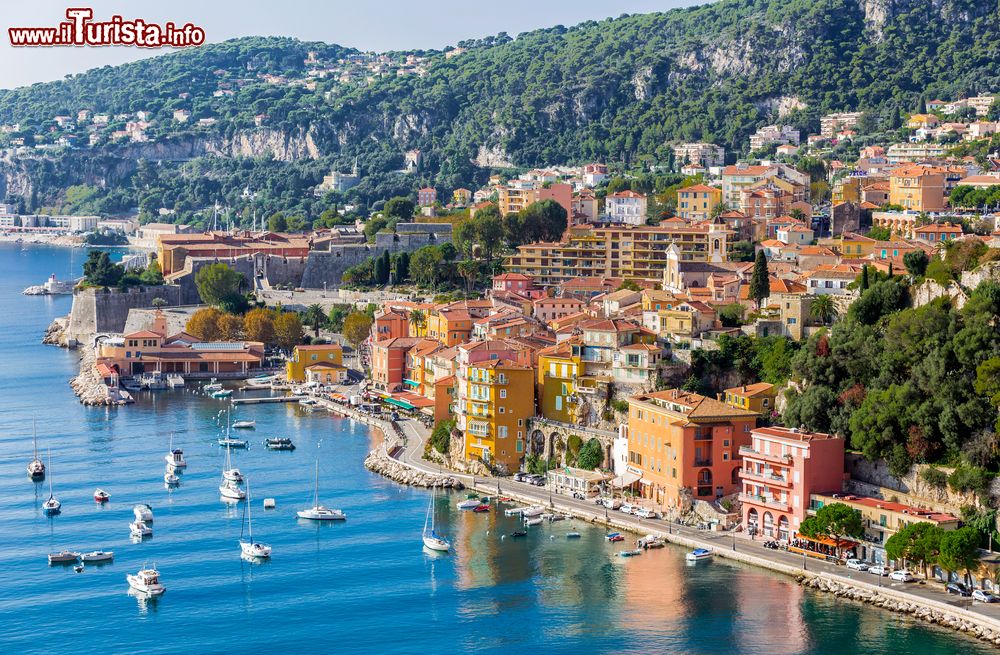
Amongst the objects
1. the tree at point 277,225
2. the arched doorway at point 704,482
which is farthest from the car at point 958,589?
the tree at point 277,225

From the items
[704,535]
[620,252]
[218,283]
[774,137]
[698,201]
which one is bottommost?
[704,535]

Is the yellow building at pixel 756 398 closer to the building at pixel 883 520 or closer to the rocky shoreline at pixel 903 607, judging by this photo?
the building at pixel 883 520

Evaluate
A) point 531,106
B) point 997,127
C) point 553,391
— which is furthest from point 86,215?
point 553,391

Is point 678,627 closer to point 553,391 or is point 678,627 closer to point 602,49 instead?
point 553,391

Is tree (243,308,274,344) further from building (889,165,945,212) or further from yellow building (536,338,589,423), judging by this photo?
yellow building (536,338,589,423)

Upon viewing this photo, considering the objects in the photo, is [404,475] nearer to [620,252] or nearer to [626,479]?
[626,479]

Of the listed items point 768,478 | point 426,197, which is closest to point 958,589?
point 768,478
